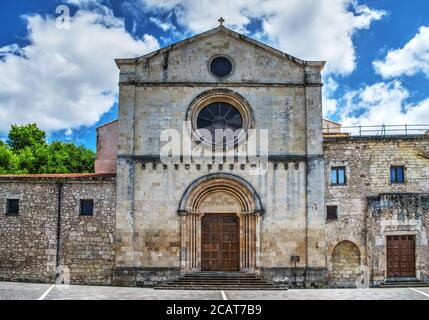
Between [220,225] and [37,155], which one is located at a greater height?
[37,155]

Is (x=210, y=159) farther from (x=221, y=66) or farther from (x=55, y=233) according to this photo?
(x=55, y=233)

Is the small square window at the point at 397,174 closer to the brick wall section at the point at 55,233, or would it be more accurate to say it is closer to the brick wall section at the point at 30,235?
the brick wall section at the point at 55,233

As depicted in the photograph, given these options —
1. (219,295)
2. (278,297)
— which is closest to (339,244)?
→ (278,297)

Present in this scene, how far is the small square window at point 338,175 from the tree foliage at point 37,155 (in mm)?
24853

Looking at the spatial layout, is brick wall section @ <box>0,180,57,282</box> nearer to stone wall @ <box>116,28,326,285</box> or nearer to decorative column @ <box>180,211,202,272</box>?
stone wall @ <box>116,28,326,285</box>

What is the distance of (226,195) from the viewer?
84.0 ft

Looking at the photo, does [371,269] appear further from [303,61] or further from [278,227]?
[303,61]

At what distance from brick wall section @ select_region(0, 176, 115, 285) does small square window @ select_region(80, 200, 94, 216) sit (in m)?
0.21

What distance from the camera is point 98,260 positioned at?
977 inches

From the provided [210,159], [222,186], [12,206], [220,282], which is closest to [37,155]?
[12,206]

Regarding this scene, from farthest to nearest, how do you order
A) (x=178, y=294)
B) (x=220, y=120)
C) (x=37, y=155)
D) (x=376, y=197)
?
Answer: (x=37, y=155) < (x=220, y=120) < (x=376, y=197) < (x=178, y=294)

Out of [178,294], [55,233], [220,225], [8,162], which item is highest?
[8,162]

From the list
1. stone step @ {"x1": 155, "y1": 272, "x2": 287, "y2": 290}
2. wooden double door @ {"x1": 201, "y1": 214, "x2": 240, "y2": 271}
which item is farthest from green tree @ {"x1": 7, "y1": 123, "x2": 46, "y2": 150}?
stone step @ {"x1": 155, "y1": 272, "x2": 287, "y2": 290}

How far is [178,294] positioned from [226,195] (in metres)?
5.71
